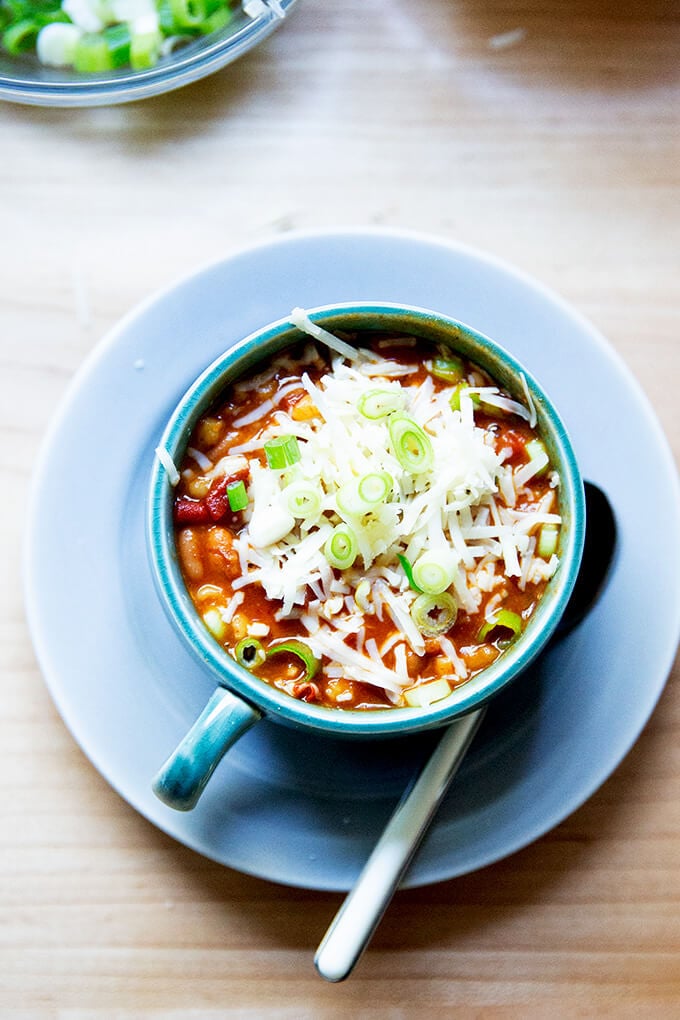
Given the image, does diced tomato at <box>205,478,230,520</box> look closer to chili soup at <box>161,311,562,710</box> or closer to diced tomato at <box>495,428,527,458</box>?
chili soup at <box>161,311,562,710</box>

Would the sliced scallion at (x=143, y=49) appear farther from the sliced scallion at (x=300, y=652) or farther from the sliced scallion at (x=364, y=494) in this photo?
the sliced scallion at (x=300, y=652)

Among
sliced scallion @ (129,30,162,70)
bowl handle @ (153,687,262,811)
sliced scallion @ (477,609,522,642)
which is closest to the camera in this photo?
bowl handle @ (153,687,262,811)

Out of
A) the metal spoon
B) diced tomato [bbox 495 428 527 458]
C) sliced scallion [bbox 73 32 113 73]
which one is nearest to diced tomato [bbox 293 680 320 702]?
the metal spoon

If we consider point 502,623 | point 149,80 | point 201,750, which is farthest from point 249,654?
point 149,80

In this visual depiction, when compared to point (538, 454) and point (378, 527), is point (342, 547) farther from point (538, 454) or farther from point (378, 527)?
point (538, 454)

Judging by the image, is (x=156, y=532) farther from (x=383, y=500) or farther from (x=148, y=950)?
(x=148, y=950)

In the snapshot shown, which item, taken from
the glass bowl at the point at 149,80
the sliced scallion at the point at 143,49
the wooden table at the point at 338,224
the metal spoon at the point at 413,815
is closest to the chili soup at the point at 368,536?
the metal spoon at the point at 413,815
